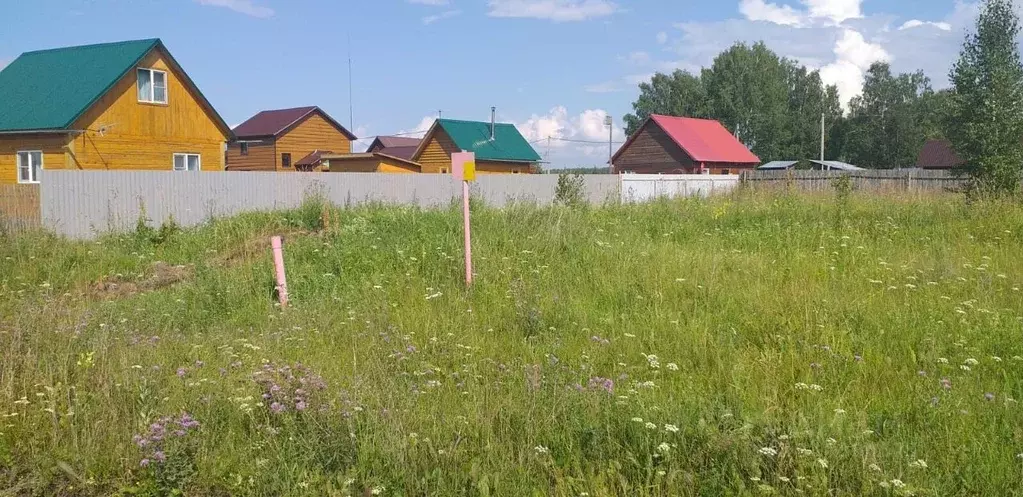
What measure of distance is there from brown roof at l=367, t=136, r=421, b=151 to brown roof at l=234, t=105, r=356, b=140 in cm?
1573

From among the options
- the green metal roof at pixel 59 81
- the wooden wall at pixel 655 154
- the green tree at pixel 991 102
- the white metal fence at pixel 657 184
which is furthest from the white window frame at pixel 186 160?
the wooden wall at pixel 655 154

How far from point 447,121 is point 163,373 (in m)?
38.8

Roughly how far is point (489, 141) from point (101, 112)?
23.7 meters

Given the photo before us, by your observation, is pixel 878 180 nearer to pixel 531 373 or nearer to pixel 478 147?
pixel 478 147

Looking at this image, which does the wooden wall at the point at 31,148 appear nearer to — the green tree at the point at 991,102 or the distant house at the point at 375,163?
the distant house at the point at 375,163

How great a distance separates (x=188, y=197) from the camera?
56.5 feet

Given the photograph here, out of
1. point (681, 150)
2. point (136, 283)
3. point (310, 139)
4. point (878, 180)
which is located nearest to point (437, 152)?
point (310, 139)

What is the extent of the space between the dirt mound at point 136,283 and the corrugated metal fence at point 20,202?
516 centimetres

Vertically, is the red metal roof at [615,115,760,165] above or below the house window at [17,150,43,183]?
above

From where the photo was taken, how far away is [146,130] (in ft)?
81.8

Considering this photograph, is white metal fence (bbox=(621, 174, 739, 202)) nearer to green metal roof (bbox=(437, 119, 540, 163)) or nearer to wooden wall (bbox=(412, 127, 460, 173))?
green metal roof (bbox=(437, 119, 540, 163))

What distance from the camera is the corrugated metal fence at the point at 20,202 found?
47.2 feet

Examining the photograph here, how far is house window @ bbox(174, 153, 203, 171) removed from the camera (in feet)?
85.9

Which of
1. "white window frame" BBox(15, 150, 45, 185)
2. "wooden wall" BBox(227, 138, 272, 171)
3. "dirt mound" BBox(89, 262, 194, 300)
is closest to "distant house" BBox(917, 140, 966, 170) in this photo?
"wooden wall" BBox(227, 138, 272, 171)
